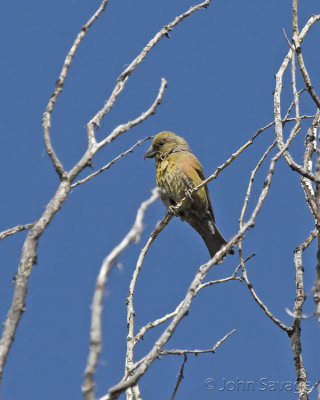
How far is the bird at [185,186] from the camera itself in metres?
6.79

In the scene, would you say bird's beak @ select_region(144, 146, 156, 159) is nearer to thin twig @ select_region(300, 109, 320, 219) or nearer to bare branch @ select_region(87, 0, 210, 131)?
thin twig @ select_region(300, 109, 320, 219)

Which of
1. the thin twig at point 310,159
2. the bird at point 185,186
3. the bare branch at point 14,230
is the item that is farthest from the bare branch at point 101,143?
the bird at point 185,186

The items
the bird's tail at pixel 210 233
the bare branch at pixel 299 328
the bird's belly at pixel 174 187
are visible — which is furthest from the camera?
the bird's tail at pixel 210 233

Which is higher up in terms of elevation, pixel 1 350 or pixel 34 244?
pixel 34 244

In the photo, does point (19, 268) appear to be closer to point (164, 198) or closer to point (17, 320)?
point (17, 320)

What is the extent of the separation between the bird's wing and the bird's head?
0.68ft

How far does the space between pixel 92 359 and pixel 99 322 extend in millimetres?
118

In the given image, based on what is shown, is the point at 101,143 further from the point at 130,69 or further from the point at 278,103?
the point at 278,103

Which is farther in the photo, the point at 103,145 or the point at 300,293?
the point at 300,293

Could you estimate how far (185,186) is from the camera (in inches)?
267

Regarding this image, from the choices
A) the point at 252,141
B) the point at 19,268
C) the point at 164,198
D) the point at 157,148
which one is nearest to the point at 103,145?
the point at 19,268

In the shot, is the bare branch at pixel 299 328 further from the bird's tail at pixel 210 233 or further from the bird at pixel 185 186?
the bird's tail at pixel 210 233

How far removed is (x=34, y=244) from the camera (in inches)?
104

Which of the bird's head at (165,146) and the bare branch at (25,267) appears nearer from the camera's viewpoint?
the bare branch at (25,267)
